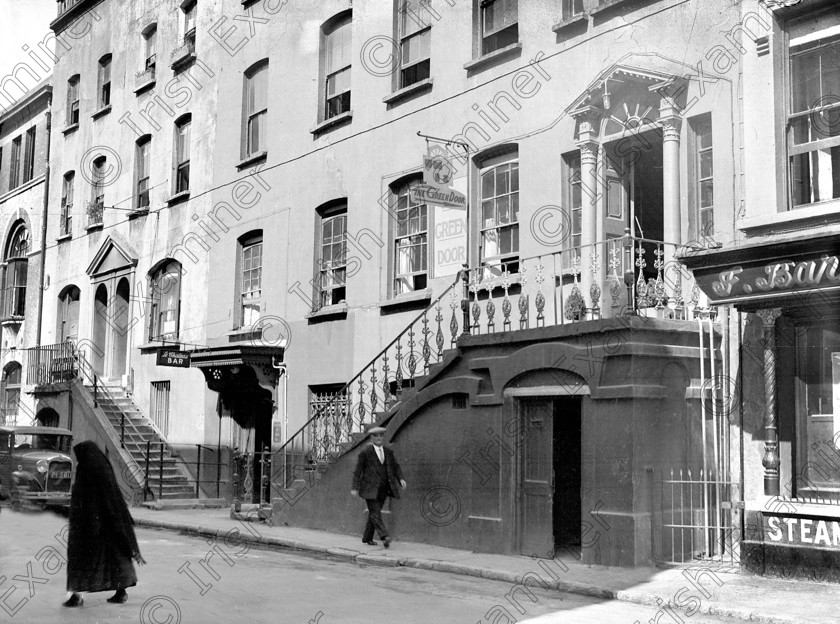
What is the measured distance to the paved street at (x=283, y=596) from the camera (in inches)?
366

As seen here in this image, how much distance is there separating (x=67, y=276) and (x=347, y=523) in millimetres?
18180

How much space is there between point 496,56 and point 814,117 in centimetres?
592

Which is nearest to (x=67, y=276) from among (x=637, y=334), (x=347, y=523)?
(x=347, y=523)

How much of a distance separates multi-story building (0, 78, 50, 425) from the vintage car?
11687 millimetres

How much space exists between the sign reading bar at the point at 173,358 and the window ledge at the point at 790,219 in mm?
13403

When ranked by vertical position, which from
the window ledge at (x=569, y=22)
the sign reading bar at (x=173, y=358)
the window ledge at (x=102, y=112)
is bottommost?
the sign reading bar at (x=173, y=358)

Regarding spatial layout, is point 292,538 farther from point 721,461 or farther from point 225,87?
point 225,87

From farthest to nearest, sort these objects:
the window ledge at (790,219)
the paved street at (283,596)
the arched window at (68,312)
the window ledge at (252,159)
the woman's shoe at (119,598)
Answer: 1. the arched window at (68,312)
2. the window ledge at (252,159)
3. the window ledge at (790,219)
4. the woman's shoe at (119,598)
5. the paved street at (283,596)

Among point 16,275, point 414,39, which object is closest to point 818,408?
point 414,39

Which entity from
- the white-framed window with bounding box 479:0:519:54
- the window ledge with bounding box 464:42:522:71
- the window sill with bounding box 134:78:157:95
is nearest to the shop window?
the window ledge with bounding box 464:42:522:71

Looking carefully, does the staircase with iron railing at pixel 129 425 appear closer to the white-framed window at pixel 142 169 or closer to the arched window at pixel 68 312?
the arched window at pixel 68 312

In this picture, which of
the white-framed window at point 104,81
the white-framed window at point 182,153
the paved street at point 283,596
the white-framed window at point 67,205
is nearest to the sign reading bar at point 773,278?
the paved street at point 283,596

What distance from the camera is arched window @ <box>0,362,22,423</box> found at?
108ft

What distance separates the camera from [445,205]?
624 inches
